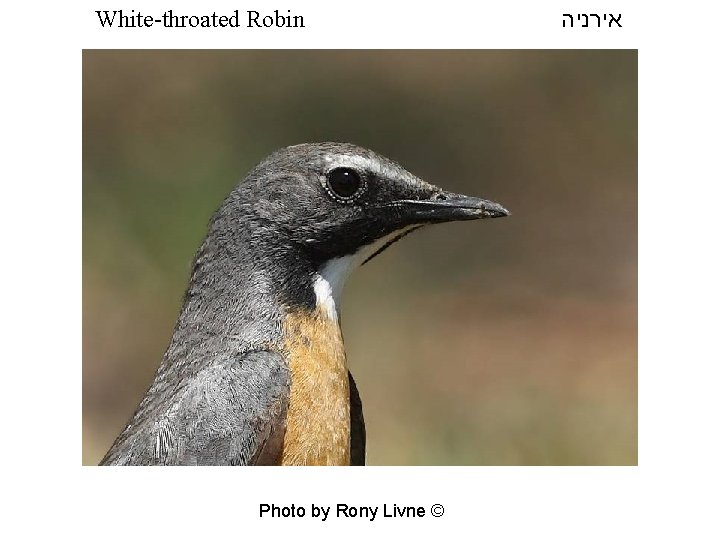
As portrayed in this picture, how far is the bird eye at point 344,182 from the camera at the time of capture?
20.4ft

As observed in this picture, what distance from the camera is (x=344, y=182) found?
6215 millimetres

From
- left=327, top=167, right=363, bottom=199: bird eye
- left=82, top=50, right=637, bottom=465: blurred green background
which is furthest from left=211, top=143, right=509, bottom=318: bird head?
left=82, top=50, right=637, bottom=465: blurred green background

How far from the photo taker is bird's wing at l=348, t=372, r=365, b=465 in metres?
6.50

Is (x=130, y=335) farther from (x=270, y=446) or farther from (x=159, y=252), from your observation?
(x=270, y=446)

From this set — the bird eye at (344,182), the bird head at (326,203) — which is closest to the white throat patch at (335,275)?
the bird head at (326,203)

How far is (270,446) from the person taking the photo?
5.79 metres

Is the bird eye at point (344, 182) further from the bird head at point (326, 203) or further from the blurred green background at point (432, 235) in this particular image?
the blurred green background at point (432, 235)

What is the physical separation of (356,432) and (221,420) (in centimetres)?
107

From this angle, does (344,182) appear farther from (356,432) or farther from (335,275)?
(356,432)

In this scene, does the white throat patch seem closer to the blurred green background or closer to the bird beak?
the bird beak

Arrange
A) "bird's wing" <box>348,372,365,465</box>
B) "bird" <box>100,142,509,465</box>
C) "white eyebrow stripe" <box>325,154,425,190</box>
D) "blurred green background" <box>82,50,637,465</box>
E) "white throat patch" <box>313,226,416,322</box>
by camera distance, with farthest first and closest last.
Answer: "blurred green background" <box>82,50,637,465</box> → "bird's wing" <box>348,372,365,465</box> → "white throat patch" <box>313,226,416,322</box> → "white eyebrow stripe" <box>325,154,425,190</box> → "bird" <box>100,142,509,465</box>

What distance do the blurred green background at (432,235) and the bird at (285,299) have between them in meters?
3.39

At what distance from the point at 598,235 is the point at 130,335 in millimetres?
6186

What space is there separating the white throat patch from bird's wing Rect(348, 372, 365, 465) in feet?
1.54
